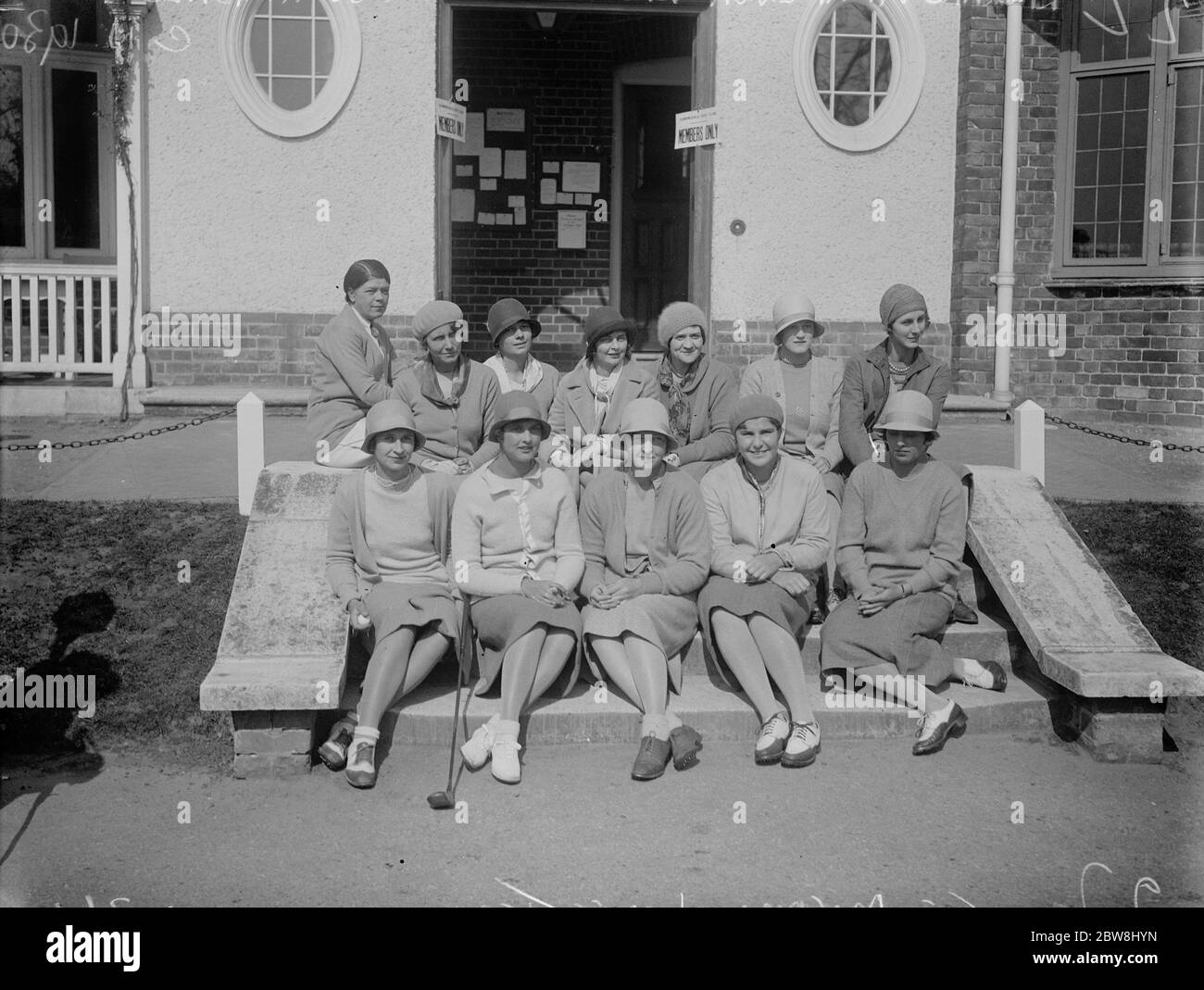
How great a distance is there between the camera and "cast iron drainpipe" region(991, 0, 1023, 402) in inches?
451

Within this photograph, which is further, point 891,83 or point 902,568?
point 891,83

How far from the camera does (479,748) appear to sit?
5.34 m

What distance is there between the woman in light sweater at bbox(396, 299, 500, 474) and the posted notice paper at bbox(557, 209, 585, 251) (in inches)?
306

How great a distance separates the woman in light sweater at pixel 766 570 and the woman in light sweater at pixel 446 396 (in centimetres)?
123

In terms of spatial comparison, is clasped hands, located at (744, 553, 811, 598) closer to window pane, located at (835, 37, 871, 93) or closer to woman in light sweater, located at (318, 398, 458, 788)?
woman in light sweater, located at (318, 398, 458, 788)

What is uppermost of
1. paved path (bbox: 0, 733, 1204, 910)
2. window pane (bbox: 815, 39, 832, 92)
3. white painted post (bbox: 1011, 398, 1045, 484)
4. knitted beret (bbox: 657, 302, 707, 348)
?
window pane (bbox: 815, 39, 832, 92)

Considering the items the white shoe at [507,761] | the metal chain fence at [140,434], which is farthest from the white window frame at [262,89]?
the white shoe at [507,761]

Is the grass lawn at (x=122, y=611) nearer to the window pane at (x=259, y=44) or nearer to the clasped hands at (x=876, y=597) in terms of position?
the clasped hands at (x=876, y=597)

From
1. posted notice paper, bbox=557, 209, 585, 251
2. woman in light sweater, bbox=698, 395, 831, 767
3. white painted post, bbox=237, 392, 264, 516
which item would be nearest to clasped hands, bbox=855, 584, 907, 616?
woman in light sweater, bbox=698, 395, 831, 767

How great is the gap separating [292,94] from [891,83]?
5150 mm

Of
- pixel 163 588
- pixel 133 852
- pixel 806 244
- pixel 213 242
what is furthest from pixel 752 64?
pixel 133 852

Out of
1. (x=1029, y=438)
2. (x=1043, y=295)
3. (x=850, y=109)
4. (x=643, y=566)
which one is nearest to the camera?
(x=643, y=566)

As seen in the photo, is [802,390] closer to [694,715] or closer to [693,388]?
[693,388]

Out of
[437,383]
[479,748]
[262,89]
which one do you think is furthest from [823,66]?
[479,748]
